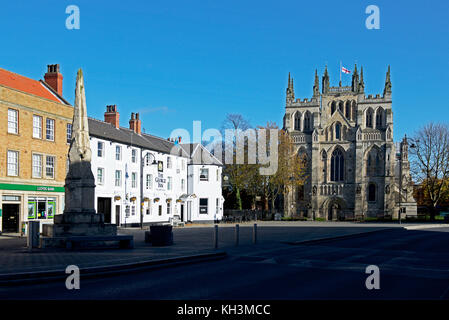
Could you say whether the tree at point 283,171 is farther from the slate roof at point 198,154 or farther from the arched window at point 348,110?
the arched window at point 348,110

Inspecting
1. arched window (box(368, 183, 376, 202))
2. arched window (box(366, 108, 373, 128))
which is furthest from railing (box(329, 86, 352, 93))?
arched window (box(368, 183, 376, 202))

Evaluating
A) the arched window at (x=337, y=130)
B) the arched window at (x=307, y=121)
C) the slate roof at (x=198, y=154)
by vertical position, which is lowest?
the slate roof at (x=198, y=154)

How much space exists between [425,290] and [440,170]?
59357 mm

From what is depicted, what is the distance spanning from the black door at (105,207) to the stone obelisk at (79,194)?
20984mm

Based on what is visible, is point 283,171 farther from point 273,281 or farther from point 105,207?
point 273,281

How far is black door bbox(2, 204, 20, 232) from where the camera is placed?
3160 cm

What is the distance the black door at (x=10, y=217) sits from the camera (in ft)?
104

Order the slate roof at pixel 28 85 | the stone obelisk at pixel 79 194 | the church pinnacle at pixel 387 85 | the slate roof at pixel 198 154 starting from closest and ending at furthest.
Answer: the stone obelisk at pixel 79 194
the slate roof at pixel 28 85
the slate roof at pixel 198 154
the church pinnacle at pixel 387 85

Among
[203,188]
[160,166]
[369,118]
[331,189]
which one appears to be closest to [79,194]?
[160,166]

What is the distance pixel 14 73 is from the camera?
37.1 metres

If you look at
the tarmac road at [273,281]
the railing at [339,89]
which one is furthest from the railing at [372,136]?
the tarmac road at [273,281]

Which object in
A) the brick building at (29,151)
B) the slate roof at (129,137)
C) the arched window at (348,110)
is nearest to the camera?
the brick building at (29,151)
